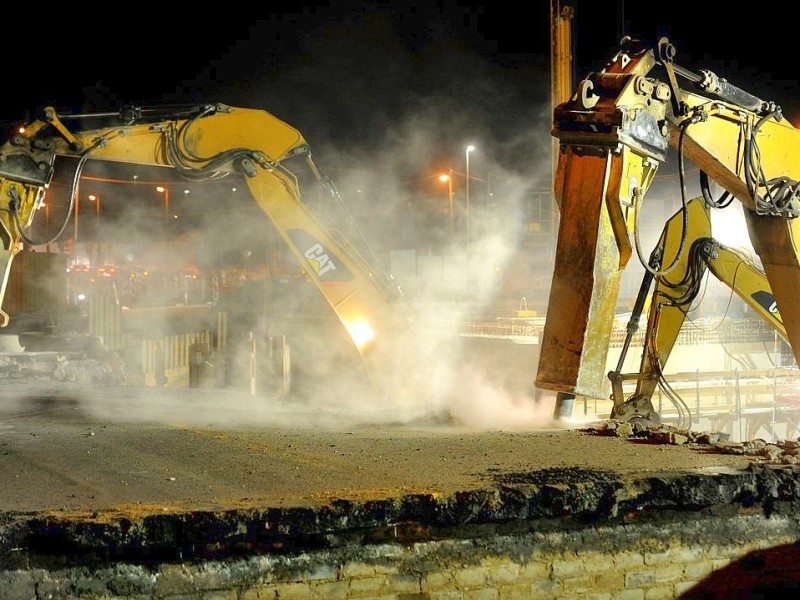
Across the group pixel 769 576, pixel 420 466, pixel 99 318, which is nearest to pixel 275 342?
pixel 99 318

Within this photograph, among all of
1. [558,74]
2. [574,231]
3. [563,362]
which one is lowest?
[563,362]

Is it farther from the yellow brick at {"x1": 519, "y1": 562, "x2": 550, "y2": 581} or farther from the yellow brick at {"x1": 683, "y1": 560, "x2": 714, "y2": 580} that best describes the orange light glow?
the yellow brick at {"x1": 683, "y1": 560, "x2": 714, "y2": 580}

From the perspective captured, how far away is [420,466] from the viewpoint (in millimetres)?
5176

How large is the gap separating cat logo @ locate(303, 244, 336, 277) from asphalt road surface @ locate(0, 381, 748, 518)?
5.98 feet

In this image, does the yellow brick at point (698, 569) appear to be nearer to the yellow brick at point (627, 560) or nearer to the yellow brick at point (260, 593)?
the yellow brick at point (627, 560)

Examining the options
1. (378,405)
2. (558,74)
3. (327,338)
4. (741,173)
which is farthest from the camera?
(558,74)

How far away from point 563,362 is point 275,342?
36.8 ft

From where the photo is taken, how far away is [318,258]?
863 cm

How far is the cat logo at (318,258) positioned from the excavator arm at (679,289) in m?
3.70

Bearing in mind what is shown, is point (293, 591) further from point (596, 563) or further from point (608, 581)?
point (608, 581)

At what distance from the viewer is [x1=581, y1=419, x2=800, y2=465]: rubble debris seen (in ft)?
18.7

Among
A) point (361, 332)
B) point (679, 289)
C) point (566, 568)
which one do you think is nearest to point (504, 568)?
point (566, 568)

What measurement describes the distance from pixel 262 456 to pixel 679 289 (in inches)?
221

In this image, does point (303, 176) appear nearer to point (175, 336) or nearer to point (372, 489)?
point (372, 489)
